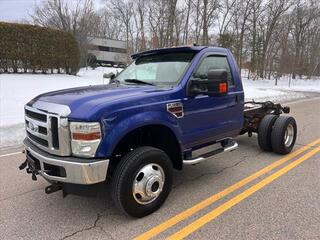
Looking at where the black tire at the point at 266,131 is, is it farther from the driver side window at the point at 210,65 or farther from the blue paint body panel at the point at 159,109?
the driver side window at the point at 210,65

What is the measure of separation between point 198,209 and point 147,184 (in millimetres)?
769

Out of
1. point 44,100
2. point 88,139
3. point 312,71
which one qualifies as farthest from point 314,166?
point 312,71

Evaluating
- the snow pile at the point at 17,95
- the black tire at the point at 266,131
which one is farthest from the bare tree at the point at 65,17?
the black tire at the point at 266,131

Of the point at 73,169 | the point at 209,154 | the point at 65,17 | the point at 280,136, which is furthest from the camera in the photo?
the point at 65,17

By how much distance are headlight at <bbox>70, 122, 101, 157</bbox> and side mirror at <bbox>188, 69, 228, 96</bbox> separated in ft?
4.94

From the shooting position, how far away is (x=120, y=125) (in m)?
3.38

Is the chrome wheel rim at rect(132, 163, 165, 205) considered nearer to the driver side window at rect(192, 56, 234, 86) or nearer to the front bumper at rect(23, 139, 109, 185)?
the front bumper at rect(23, 139, 109, 185)

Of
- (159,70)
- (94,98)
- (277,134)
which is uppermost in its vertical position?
(159,70)

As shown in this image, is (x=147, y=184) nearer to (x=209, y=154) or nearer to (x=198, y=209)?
(x=198, y=209)

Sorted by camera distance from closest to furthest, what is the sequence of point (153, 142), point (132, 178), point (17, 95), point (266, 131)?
point (132, 178) → point (153, 142) → point (266, 131) → point (17, 95)

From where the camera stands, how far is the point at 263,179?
493 cm

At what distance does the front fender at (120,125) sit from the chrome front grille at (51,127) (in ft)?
1.23

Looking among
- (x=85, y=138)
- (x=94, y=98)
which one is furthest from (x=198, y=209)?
(x=94, y=98)

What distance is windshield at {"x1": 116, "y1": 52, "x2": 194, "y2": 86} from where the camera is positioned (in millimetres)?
4375
